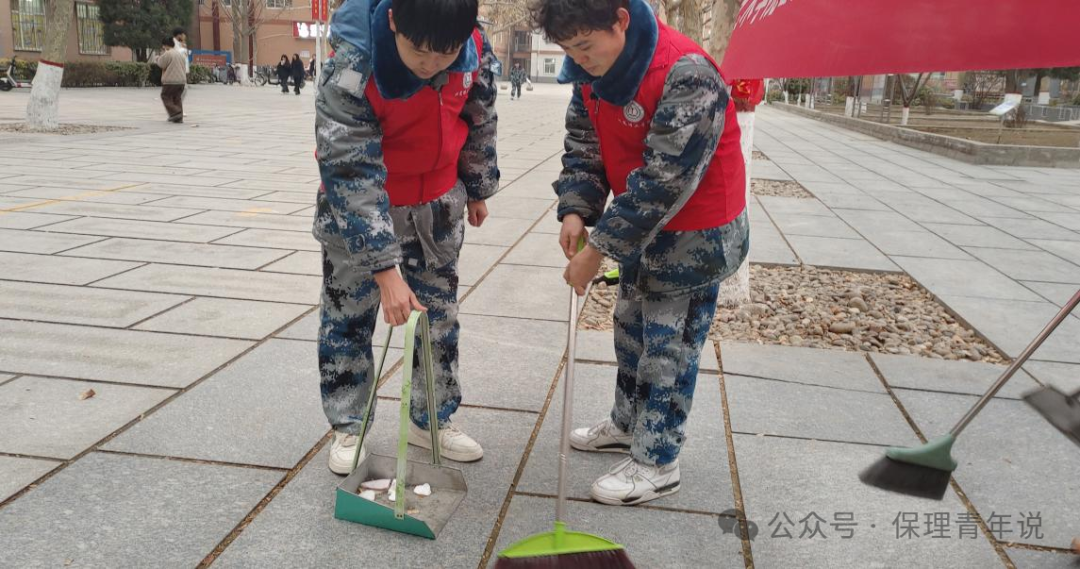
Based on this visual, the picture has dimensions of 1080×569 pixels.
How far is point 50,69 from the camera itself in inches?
431

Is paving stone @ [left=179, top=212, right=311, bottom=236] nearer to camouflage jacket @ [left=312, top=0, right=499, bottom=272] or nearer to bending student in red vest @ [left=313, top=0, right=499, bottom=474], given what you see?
bending student in red vest @ [left=313, top=0, right=499, bottom=474]

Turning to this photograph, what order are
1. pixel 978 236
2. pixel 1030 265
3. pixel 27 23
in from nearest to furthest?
pixel 1030 265 → pixel 978 236 → pixel 27 23

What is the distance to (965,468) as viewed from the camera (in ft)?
8.24

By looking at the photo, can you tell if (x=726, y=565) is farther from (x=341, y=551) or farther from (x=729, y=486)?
(x=341, y=551)

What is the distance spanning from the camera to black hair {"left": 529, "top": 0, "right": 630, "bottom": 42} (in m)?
1.78

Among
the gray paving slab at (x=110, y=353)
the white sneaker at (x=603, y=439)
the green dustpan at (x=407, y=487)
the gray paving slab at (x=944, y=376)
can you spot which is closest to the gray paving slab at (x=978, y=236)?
the gray paving slab at (x=944, y=376)

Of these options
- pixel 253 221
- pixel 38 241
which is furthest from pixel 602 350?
pixel 38 241

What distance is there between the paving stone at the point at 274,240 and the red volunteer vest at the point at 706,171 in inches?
130

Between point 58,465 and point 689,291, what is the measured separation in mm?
1864

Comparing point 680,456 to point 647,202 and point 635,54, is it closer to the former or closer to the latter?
point 647,202

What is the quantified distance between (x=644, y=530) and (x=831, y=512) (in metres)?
0.54

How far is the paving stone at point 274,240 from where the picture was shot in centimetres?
514

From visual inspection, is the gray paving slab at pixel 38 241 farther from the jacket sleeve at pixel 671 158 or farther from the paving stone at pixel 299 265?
the jacket sleeve at pixel 671 158

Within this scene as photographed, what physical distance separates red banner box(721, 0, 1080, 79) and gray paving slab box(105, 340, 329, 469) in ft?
5.94
